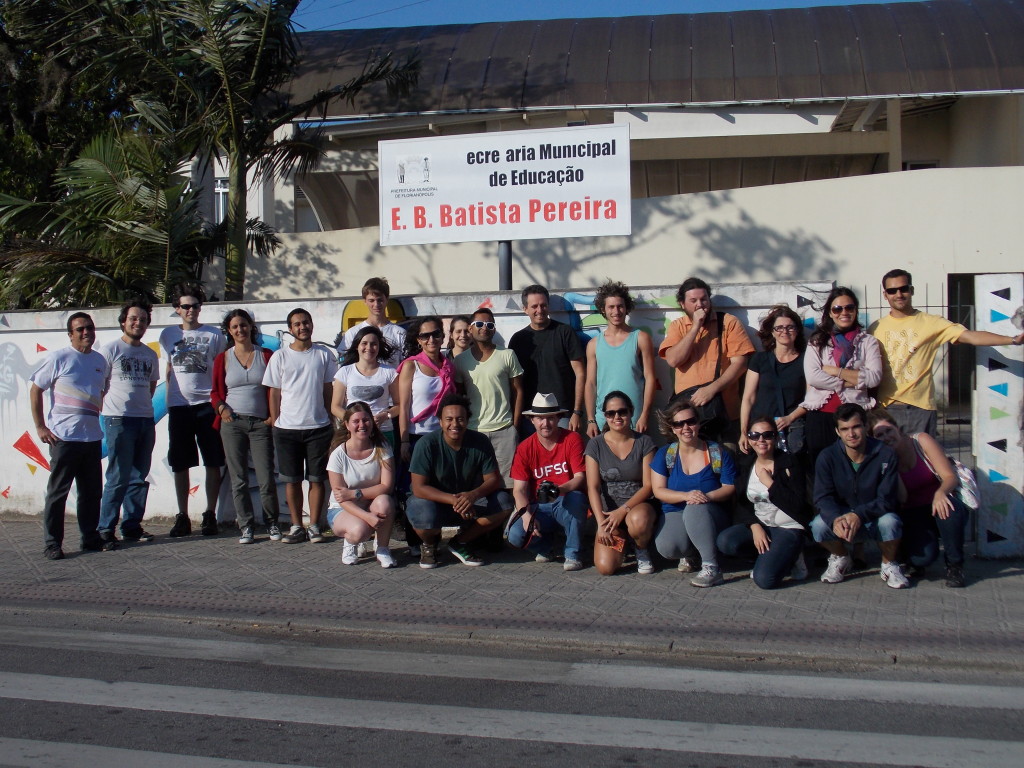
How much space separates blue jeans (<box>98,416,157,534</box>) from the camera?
831 cm

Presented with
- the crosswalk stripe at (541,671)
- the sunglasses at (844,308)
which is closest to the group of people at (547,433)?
the sunglasses at (844,308)

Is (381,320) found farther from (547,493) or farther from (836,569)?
(836,569)

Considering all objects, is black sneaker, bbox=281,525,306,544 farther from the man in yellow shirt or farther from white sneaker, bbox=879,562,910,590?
the man in yellow shirt

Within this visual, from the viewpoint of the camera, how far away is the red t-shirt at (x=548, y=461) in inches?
288

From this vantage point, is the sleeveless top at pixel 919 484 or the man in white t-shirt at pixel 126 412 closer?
the sleeveless top at pixel 919 484

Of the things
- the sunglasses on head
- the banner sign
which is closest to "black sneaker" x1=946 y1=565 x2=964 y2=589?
the sunglasses on head

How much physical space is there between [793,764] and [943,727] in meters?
Result: 0.85

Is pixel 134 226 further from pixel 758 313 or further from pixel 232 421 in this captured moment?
pixel 758 313

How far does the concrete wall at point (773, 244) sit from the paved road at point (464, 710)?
8641 mm

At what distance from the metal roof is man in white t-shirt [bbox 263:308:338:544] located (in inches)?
435

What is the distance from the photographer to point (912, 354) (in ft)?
22.8

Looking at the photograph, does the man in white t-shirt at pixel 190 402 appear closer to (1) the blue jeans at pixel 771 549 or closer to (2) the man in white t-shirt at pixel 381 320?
(2) the man in white t-shirt at pixel 381 320

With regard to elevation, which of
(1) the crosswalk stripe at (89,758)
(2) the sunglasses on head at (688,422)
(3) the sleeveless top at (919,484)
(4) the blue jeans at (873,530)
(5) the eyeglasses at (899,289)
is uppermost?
(5) the eyeglasses at (899,289)

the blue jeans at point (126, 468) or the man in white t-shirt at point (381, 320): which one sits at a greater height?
the man in white t-shirt at point (381, 320)
